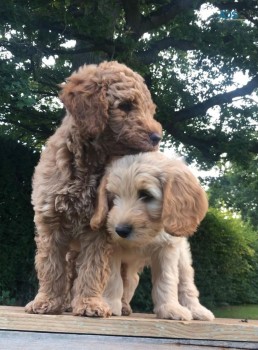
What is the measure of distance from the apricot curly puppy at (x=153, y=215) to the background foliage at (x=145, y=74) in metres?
5.11

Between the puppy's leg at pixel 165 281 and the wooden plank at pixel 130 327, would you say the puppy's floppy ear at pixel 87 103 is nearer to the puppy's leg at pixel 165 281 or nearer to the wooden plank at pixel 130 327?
the puppy's leg at pixel 165 281

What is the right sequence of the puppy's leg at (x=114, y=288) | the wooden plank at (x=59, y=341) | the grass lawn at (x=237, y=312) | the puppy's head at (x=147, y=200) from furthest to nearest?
the grass lawn at (x=237, y=312) < the puppy's leg at (x=114, y=288) < the puppy's head at (x=147, y=200) < the wooden plank at (x=59, y=341)

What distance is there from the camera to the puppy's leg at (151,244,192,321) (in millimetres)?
3393

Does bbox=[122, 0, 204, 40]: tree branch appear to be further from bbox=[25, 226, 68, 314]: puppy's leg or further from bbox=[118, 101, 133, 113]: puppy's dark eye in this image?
bbox=[25, 226, 68, 314]: puppy's leg

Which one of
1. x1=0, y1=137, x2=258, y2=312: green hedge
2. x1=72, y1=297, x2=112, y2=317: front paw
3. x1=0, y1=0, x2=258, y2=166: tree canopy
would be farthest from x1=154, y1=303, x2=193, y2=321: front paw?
x1=0, y1=137, x2=258, y2=312: green hedge

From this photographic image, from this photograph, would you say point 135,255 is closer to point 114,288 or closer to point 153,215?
point 114,288

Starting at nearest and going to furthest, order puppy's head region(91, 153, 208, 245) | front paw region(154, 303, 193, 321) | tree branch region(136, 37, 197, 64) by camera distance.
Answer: puppy's head region(91, 153, 208, 245) → front paw region(154, 303, 193, 321) → tree branch region(136, 37, 197, 64)

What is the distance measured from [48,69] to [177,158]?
7792mm

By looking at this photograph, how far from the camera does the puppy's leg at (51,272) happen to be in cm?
328

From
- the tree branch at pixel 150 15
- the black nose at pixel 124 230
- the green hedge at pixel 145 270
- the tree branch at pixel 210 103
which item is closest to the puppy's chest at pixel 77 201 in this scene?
the black nose at pixel 124 230

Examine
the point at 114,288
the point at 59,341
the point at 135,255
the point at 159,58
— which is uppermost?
the point at 159,58

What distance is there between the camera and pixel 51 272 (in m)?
3.30

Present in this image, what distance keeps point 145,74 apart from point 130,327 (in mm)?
7477

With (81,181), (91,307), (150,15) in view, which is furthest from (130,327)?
(150,15)
